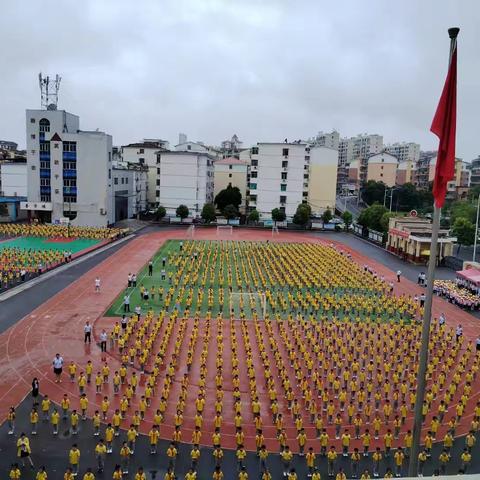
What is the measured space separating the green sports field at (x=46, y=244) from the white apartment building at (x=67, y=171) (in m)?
9.33

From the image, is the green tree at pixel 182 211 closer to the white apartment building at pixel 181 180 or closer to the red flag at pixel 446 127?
the white apartment building at pixel 181 180

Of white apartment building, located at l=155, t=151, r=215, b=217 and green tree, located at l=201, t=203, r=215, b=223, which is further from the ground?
white apartment building, located at l=155, t=151, r=215, b=217

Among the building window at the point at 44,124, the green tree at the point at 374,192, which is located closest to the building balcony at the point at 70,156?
the building window at the point at 44,124

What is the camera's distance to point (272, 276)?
33.7 metres

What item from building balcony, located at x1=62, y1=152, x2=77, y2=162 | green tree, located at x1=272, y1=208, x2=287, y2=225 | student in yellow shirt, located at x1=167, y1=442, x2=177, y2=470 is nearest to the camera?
student in yellow shirt, located at x1=167, y1=442, x2=177, y2=470

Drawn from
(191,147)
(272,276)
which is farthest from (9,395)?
(191,147)

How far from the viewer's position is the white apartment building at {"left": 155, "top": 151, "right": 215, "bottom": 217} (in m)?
68.4

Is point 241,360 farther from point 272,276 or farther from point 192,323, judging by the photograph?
point 272,276

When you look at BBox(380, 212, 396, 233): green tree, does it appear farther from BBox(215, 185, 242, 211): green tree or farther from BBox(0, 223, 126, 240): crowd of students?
BBox(0, 223, 126, 240): crowd of students

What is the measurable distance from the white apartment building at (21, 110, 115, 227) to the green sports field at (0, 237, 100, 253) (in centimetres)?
933

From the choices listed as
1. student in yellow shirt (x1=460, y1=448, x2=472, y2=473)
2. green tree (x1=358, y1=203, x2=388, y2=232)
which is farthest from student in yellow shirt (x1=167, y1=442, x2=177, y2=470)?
green tree (x1=358, y1=203, x2=388, y2=232)

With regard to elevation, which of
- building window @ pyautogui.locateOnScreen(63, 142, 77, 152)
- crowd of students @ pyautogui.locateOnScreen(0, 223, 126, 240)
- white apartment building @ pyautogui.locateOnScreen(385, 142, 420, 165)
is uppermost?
white apartment building @ pyautogui.locateOnScreen(385, 142, 420, 165)

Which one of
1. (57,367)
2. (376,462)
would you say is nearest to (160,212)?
(57,367)

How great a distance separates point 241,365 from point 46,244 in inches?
1279
